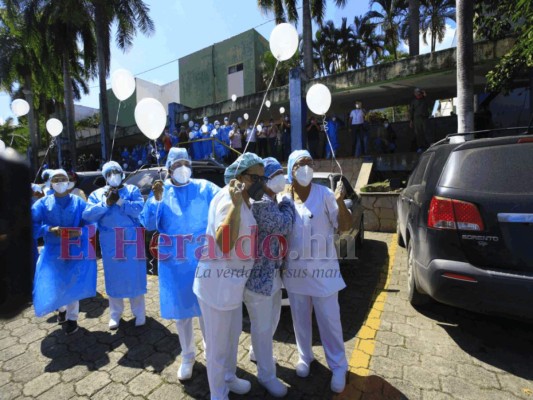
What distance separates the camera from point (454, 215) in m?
2.64

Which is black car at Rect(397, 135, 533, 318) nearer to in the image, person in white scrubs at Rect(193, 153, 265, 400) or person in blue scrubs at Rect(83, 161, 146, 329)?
person in white scrubs at Rect(193, 153, 265, 400)

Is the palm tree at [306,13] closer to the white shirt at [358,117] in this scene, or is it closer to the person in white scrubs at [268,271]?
the white shirt at [358,117]

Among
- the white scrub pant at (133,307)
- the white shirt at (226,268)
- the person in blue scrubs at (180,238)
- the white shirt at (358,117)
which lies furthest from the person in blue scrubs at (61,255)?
the white shirt at (358,117)

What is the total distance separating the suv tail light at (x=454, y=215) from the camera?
2.55m

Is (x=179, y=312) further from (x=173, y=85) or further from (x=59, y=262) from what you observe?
(x=173, y=85)

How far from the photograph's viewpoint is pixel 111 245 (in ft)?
11.3

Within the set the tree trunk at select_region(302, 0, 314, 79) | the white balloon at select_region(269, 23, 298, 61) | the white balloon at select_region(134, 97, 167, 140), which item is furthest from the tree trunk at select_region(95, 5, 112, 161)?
the white balloon at select_region(269, 23, 298, 61)

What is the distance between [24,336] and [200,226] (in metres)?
2.52

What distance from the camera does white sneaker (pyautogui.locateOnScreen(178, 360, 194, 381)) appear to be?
253 centimetres

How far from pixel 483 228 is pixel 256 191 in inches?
72.8

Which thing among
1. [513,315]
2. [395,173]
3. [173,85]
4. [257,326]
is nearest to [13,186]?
[257,326]

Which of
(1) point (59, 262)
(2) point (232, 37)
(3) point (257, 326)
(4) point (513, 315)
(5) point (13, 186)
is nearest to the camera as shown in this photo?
(5) point (13, 186)

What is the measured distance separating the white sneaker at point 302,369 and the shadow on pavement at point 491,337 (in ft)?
4.80

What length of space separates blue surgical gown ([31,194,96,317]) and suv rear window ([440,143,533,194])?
3.77 metres
